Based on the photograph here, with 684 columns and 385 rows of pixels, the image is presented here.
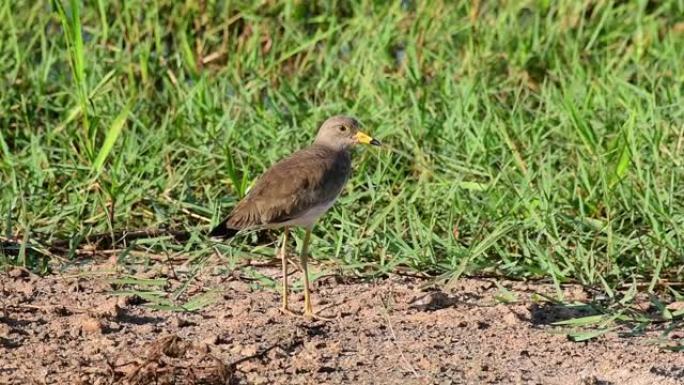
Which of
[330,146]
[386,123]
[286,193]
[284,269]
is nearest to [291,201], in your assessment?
[286,193]

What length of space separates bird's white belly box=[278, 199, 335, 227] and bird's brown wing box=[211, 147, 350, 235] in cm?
1

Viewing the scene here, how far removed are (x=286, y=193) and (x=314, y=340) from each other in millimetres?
697

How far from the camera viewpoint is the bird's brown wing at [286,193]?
18.1ft

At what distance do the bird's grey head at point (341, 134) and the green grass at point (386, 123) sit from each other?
0.29 meters

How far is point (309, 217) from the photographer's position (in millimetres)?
5570

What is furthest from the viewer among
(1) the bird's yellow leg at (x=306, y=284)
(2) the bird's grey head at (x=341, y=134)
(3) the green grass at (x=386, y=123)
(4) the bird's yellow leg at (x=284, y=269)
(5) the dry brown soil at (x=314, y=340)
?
(2) the bird's grey head at (x=341, y=134)

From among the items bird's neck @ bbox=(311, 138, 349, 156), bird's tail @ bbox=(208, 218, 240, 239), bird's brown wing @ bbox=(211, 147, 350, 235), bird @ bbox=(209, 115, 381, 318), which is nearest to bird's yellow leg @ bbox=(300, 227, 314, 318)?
bird @ bbox=(209, 115, 381, 318)

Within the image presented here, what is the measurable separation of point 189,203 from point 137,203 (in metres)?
0.24

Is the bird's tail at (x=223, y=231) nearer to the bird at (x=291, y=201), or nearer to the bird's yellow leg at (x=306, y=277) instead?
the bird at (x=291, y=201)

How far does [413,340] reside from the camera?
508 cm

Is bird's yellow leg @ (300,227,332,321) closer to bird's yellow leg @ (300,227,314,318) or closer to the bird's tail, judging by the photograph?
bird's yellow leg @ (300,227,314,318)

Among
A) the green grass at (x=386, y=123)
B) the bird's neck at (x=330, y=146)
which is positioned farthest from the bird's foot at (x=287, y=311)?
the bird's neck at (x=330, y=146)

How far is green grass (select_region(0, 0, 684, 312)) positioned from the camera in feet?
19.7

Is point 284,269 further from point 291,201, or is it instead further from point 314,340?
point 314,340
